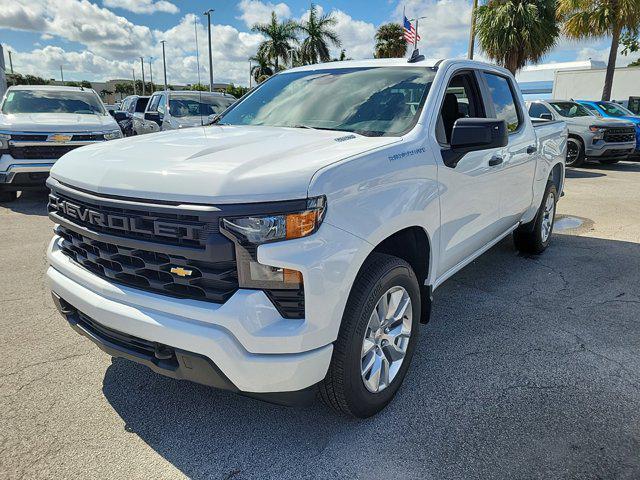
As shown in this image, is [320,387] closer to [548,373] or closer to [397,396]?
[397,396]

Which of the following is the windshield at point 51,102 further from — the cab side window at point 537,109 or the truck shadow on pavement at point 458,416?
the cab side window at point 537,109

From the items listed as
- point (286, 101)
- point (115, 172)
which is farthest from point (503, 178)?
point (115, 172)

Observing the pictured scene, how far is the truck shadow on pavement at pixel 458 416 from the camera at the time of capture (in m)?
2.29

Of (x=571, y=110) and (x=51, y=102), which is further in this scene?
(x=571, y=110)

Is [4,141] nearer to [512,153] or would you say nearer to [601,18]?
[512,153]

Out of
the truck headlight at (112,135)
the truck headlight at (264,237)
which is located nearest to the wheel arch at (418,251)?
the truck headlight at (264,237)

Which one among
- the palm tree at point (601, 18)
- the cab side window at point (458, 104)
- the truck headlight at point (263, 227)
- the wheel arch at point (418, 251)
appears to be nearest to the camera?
the truck headlight at point (263, 227)

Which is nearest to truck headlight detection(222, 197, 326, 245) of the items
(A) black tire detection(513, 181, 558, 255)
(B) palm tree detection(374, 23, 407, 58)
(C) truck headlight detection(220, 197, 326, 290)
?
(C) truck headlight detection(220, 197, 326, 290)

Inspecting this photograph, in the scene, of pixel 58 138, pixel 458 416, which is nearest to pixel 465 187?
pixel 458 416

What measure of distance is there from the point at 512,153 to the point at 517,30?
17.4 metres

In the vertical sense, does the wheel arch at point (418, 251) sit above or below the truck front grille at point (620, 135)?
below

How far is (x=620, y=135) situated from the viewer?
42.2ft

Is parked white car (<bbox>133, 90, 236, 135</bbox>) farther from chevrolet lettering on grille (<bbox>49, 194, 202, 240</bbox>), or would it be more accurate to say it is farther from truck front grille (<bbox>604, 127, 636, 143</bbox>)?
truck front grille (<bbox>604, 127, 636, 143</bbox>)

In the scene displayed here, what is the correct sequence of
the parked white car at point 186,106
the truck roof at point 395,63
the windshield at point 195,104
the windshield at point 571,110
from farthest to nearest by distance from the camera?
the windshield at point 571,110 < the windshield at point 195,104 < the parked white car at point 186,106 < the truck roof at point 395,63
